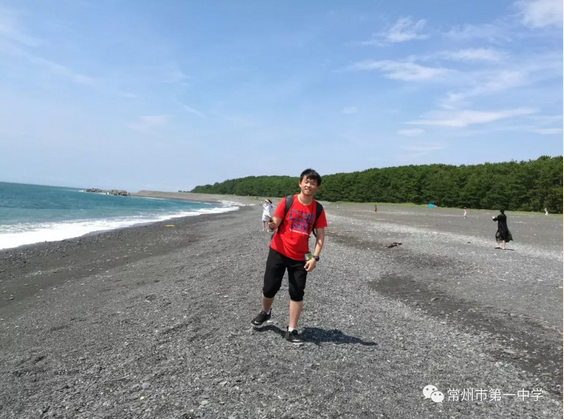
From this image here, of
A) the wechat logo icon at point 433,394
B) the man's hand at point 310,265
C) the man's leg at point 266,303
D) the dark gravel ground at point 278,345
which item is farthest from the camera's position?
the man's leg at point 266,303

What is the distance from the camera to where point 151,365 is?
4.70 m

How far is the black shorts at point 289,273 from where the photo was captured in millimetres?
5090

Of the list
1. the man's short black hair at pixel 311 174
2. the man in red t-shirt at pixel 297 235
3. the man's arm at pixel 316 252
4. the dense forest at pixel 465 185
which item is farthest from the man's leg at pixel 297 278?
the dense forest at pixel 465 185

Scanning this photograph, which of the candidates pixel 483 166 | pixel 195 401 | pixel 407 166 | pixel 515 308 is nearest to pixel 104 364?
pixel 195 401

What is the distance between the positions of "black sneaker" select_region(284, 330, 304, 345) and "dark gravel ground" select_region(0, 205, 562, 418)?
0.10 m

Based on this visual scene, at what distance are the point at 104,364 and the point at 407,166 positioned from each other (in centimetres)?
9400

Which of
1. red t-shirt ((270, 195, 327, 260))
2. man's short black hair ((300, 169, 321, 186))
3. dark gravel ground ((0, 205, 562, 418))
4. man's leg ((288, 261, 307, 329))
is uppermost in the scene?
man's short black hair ((300, 169, 321, 186))

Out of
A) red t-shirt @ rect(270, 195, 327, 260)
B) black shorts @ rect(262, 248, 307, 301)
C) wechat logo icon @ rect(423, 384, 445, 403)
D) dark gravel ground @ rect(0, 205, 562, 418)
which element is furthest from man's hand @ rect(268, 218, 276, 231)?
wechat logo icon @ rect(423, 384, 445, 403)

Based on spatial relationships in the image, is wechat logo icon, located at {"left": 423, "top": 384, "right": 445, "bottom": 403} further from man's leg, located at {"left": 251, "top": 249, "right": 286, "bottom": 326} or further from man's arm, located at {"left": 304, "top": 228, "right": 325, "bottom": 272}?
man's leg, located at {"left": 251, "top": 249, "right": 286, "bottom": 326}

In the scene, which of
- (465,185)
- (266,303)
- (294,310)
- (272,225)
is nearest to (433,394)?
(294,310)

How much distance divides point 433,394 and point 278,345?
6.99ft

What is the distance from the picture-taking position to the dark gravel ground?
13.1 feet

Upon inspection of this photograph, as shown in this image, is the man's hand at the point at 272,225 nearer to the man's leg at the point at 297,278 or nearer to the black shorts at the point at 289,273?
the black shorts at the point at 289,273

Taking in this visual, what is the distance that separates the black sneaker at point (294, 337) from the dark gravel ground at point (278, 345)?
96mm
